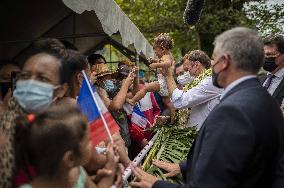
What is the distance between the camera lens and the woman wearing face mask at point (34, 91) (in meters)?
2.33

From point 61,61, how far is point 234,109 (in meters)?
1.15

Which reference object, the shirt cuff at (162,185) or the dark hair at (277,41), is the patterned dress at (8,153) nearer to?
the shirt cuff at (162,185)

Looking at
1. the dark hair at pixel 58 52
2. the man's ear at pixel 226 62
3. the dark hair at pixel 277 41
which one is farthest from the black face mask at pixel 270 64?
the dark hair at pixel 58 52

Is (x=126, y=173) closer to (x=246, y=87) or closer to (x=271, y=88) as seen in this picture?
(x=246, y=87)

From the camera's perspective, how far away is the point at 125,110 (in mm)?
5980

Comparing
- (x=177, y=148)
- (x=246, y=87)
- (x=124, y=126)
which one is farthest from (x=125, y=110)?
Answer: (x=246, y=87)

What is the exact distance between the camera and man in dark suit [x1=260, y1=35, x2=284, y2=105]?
478 centimetres

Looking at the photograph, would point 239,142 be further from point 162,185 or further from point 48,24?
point 48,24

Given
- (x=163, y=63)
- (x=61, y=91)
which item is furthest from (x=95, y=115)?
(x=163, y=63)

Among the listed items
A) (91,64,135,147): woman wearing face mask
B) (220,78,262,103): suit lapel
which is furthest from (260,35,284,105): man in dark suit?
(220,78,262,103): suit lapel

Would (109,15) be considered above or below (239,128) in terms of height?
above

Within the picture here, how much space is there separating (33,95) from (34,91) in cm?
3

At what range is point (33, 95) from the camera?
92.7 inches

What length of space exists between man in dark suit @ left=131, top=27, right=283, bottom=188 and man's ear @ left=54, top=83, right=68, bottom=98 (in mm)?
915
